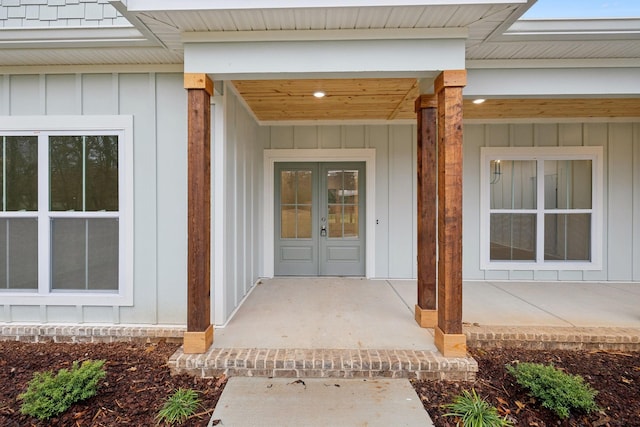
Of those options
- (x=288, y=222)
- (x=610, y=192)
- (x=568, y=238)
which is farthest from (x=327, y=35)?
(x=610, y=192)

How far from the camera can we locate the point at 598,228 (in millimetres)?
4883

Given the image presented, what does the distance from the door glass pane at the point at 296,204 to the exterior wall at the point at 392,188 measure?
0.85 metres

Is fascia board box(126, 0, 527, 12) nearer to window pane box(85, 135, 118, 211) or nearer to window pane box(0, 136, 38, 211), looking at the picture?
window pane box(85, 135, 118, 211)

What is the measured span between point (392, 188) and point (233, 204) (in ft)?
8.70

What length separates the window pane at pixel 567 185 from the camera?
195 inches

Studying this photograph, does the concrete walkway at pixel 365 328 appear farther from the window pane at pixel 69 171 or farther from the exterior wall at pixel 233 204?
the window pane at pixel 69 171

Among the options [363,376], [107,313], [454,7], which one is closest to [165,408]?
[363,376]

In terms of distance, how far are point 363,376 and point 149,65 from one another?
3584 mm

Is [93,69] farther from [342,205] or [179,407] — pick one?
[342,205]

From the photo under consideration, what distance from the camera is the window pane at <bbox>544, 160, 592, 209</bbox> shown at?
4957mm

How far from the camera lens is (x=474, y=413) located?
2.05m

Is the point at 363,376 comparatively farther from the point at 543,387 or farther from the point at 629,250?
the point at 629,250

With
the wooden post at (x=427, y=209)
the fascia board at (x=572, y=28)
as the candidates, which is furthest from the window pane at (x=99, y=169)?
the fascia board at (x=572, y=28)

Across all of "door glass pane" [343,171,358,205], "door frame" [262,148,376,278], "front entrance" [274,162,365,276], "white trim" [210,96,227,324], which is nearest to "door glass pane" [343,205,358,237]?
"front entrance" [274,162,365,276]
